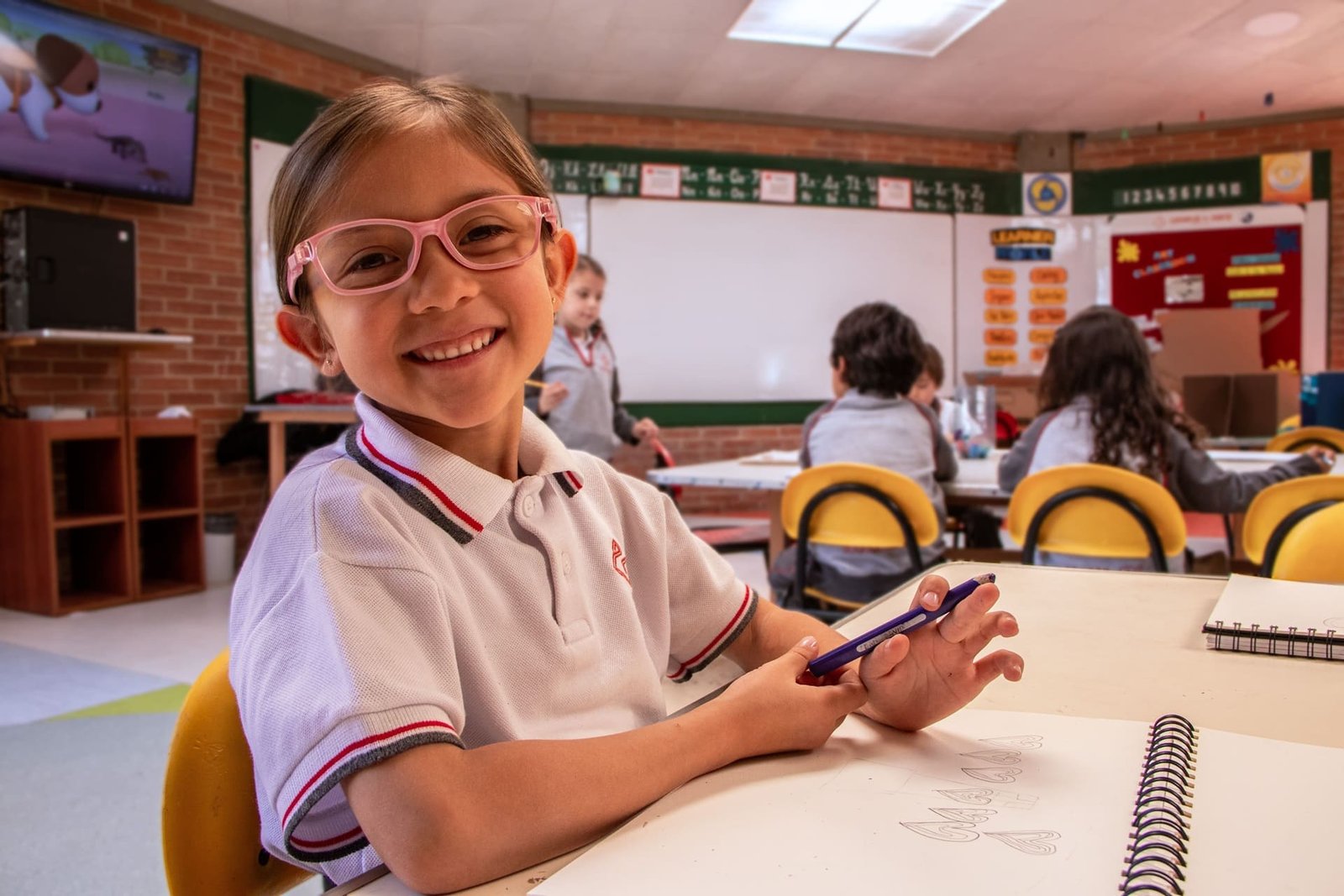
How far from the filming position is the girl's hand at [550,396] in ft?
12.3

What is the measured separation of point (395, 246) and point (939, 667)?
503 mm

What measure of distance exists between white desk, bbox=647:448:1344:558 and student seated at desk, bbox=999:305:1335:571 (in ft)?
0.76

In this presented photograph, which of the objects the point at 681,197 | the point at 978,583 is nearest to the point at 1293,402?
the point at 681,197

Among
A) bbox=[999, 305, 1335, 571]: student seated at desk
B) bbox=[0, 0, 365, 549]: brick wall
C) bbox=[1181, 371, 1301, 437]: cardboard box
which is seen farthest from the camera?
bbox=[0, 0, 365, 549]: brick wall

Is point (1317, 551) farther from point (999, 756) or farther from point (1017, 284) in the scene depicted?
point (1017, 284)

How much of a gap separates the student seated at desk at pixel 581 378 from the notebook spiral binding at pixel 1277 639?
2981 mm

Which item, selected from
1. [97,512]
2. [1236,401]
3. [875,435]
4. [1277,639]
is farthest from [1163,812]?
[97,512]

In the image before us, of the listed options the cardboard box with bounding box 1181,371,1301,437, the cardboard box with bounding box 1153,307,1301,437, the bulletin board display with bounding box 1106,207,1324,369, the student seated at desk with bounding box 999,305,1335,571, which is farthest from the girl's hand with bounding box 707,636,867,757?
the bulletin board display with bounding box 1106,207,1324,369

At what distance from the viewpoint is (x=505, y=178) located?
2.68 ft

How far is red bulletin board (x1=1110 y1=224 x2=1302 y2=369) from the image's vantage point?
7223 mm

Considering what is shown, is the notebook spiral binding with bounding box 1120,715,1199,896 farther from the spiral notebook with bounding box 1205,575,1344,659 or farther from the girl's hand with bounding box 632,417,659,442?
the girl's hand with bounding box 632,417,659,442

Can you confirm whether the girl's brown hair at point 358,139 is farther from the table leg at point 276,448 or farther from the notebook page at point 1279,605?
the table leg at point 276,448

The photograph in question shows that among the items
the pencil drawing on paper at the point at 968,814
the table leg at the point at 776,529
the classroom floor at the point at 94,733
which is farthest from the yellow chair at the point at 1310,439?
the pencil drawing on paper at the point at 968,814

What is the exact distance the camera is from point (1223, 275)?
737 cm
